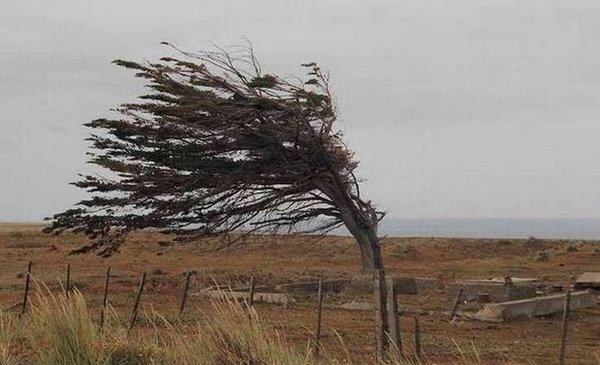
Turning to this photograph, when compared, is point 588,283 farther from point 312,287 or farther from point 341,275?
point 341,275

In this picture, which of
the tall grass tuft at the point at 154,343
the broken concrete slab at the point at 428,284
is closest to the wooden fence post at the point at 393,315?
the tall grass tuft at the point at 154,343

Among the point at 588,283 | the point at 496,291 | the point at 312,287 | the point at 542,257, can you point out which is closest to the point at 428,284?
the point at 496,291

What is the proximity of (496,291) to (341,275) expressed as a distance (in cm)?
845

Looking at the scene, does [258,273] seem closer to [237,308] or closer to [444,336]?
[444,336]

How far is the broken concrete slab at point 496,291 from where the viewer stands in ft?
77.0

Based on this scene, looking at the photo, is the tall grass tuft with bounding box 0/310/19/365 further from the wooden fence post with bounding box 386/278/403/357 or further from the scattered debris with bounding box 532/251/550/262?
the scattered debris with bounding box 532/251/550/262

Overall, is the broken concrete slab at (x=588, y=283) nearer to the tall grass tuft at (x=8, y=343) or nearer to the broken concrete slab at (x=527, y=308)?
the broken concrete slab at (x=527, y=308)

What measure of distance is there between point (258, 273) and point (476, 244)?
2651 cm

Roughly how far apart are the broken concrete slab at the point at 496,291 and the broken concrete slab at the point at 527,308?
1.32 m

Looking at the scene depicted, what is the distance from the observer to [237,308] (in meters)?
7.74

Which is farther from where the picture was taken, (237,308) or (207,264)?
(207,264)

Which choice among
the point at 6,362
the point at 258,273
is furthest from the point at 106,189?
the point at 6,362

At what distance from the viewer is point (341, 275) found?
103 ft

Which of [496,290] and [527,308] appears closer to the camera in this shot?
[527,308]
